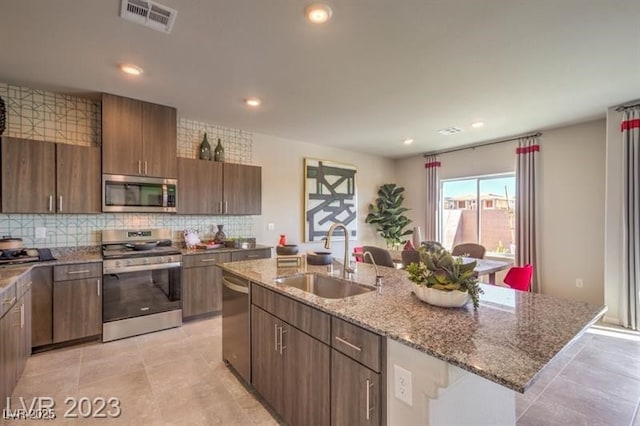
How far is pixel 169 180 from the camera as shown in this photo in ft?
11.8

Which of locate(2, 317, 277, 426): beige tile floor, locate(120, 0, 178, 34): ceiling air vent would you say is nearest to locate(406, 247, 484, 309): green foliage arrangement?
locate(2, 317, 277, 426): beige tile floor

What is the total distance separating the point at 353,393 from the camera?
4.37 ft

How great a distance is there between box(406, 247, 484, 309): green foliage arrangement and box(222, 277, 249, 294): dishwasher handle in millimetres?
1283

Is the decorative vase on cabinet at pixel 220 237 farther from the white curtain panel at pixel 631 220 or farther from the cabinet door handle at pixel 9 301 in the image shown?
the white curtain panel at pixel 631 220

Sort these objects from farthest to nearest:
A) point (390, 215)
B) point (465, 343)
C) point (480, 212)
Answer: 1. point (390, 215)
2. point (480, 212)
3. point (465, 343)

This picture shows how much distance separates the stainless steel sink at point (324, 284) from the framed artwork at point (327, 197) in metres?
2.98

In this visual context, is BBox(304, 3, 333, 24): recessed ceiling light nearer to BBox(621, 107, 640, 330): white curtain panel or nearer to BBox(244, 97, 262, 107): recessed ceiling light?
BBox(244, 97, 262, 107): recessed ceiling light

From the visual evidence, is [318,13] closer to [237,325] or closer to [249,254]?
[237,325]

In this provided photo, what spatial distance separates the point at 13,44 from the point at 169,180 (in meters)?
1.70

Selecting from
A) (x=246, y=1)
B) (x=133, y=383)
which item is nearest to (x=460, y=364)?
(x=246, y=1)

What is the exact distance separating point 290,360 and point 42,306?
8.62 ft

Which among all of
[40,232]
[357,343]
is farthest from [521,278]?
[40,232]

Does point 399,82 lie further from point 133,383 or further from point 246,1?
point 133,383

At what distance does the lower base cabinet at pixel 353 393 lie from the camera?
1.24 m
